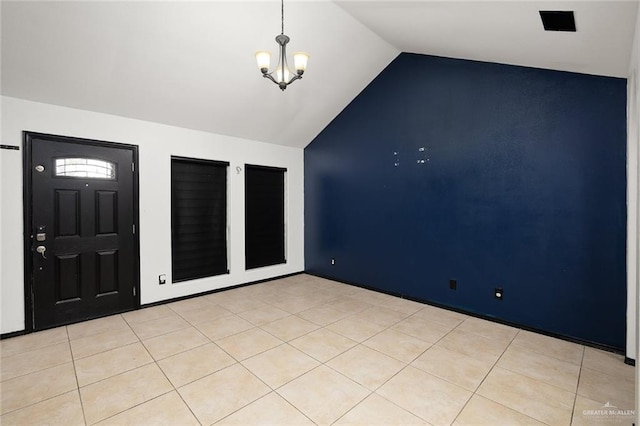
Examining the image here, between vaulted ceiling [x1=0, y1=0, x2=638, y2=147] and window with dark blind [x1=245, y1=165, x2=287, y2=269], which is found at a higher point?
vaulted ceiling [x1=0, y1=0, x2=638, y2=147]

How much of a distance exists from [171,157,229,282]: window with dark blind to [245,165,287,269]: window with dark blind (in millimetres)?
461

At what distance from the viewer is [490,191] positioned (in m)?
3.70

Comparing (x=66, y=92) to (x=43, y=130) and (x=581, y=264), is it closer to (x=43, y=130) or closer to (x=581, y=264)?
(x=43, y=130)

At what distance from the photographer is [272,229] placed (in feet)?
18.7

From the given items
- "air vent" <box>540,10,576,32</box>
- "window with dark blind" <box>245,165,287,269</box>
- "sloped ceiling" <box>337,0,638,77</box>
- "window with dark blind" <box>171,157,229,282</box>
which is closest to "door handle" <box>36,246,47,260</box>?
"window with dark blind" <box>171,157,229,282</box>

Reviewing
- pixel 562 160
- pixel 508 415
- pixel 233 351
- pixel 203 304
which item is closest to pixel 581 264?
pixel 562 160

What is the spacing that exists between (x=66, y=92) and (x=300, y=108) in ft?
9.62

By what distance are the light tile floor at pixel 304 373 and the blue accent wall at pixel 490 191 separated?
47cm

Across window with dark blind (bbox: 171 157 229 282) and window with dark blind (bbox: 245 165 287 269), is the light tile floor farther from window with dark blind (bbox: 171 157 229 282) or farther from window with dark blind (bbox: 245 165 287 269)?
window with dark blind (bbox: 245 165 287 269)

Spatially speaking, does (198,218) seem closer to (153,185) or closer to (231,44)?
(153,185)

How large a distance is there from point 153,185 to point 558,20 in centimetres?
464

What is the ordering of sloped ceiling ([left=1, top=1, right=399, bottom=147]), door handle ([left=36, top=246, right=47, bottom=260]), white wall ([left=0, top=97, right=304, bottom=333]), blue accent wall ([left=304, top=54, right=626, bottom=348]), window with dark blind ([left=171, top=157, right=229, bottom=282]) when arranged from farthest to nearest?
window with dark blind ([left=171, top=157, right=229, bottom=282])
door handle ([left=36, top=246, right=47, bottom=260])
white wall ([left=0, top=97, right=304, bottom=333])
blue accent wall ([left=304, top=54, right=626, bottom=348])
sloped ceiling ([left=1, top=1, right=399, bottom=147])

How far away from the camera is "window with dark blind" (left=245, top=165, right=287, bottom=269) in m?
5.35

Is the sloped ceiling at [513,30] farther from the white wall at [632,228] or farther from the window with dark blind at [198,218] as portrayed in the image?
the window with dark blind at [198,218]
